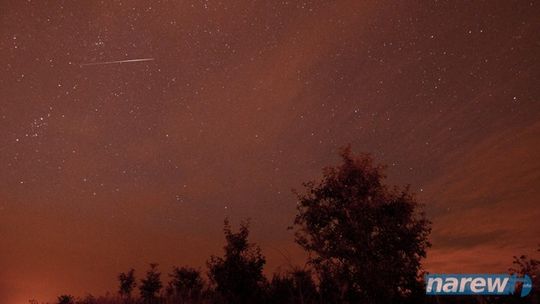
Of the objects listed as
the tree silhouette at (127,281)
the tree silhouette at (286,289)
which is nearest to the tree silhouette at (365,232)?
the tree silhouette at (286,289)

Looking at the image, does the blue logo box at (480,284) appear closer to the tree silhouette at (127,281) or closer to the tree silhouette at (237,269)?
the tree silhouette at (237,269)

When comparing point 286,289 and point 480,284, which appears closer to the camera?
point 480,284

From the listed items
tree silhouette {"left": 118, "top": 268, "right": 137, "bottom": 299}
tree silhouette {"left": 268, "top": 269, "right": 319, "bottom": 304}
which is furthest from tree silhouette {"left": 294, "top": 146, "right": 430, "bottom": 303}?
tree silhouette {"left": 118, "top": 268, "right": 137, "bottom": 299}

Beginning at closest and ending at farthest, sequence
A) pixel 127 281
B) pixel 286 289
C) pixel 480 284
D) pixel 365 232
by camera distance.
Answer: pixel 480 284, pixel 286 289, pixel 365 232, pixel 127 281

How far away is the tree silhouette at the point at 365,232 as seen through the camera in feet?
66.4

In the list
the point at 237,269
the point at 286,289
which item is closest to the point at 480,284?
the point at 286,289

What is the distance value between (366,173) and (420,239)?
16.7ft

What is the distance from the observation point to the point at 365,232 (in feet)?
74.6

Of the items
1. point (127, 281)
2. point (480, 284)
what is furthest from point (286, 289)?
point (127, 281)

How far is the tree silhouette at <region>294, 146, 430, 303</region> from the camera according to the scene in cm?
2023

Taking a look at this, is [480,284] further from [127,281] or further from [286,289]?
[127,281]

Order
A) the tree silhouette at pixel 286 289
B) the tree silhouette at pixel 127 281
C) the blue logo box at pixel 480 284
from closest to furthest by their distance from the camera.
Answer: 1. the blue logo box at pixel 480 284
2. the tree silhouette at pixel 286 289
3. the tree silhouette at pixel 127 281

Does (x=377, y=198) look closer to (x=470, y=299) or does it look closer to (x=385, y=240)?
(x=385, y=240)

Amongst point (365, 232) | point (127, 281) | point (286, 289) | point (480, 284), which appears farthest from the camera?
point (127, 281)
